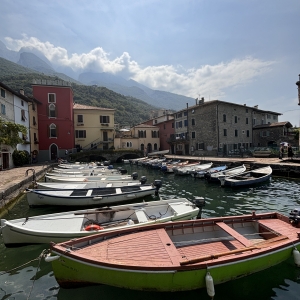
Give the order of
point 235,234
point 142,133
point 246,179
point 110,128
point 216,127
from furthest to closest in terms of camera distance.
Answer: point 142,133 < point 110,128 < point 216,127 < point 246,179 < point 235,234

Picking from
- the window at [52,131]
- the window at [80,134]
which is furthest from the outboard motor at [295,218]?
the window at [80,134]

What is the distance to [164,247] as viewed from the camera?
16.9ft

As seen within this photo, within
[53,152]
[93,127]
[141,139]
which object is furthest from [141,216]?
[141,139]

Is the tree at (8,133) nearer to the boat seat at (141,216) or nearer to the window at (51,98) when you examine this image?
the window at (51,98)

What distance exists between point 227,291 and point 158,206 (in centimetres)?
469

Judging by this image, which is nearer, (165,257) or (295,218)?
(165,257)

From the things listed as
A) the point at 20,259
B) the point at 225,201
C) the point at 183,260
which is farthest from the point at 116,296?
the point at 225,201

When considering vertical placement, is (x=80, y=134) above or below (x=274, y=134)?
above

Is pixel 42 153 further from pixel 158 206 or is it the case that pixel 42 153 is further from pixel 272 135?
pixel 272 135

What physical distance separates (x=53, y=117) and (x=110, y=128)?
11.5m

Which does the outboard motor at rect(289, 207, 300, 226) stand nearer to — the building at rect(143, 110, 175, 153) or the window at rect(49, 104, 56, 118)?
the window at rect(49, 104, 56, 118)

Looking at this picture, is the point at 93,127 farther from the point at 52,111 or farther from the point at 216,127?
the point at 216,127

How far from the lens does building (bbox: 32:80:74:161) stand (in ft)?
123

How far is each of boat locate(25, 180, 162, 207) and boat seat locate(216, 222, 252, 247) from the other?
648cm
